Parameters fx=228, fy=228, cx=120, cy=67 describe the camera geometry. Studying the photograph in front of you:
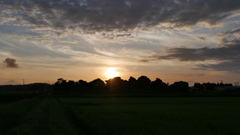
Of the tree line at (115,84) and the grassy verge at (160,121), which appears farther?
the tree line at (115,84)

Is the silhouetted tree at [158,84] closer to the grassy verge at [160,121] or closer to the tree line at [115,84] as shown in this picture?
the tree line at [115,84]

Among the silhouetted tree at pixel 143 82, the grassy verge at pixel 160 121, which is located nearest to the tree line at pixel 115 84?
the silhouetted tree at pixel 143 82

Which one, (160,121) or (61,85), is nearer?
(160,121)

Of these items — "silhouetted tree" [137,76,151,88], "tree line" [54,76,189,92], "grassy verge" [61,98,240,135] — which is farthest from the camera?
"silhouetted tree" [137,76,151,88]

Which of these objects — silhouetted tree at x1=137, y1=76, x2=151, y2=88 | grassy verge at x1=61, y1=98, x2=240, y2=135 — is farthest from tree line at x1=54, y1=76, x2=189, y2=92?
grassy verge at x1=61, y1=98, x2=240, y2=135

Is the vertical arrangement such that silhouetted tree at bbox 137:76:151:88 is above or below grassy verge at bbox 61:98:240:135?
above

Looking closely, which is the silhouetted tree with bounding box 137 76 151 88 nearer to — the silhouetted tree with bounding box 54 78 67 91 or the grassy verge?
the silhouetted tree with bounding box 54 78 67 91

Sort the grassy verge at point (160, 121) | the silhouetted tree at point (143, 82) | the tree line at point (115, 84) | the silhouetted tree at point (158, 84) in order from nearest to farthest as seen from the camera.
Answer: the grassy verge at point (160, 121) → the tree line at point (115, 84) → the silhouetted tree at point (158, 84) → the silhouetted tree at point (143, 82)

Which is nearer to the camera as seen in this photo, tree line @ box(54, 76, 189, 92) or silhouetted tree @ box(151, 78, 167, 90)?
tree line @ box(54, 76, 189, 92)

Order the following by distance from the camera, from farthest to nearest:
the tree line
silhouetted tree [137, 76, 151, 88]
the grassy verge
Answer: silhouetted tree [137, 76, 151, 88] < the tree line < the grassy verge

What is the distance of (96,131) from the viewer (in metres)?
12.1

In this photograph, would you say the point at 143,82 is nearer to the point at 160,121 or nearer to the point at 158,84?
the point at 158,84

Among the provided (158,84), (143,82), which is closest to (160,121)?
(158,84)

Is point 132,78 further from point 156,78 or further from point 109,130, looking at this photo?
point 109,130
